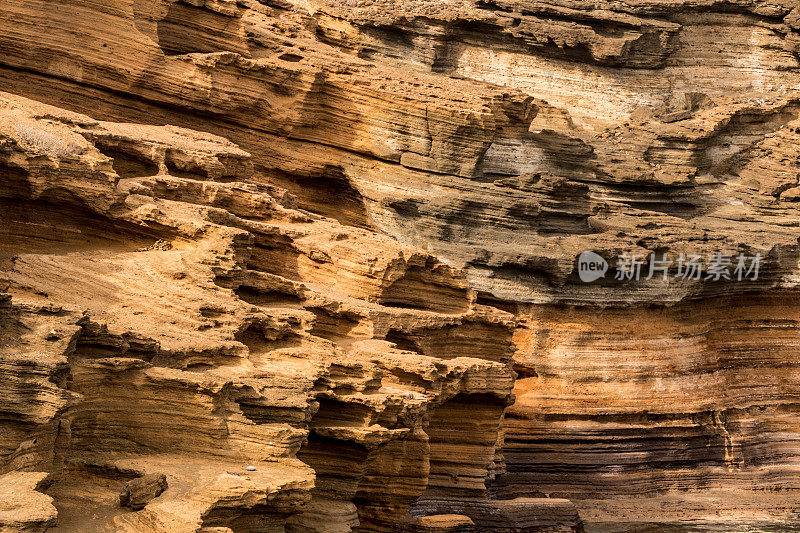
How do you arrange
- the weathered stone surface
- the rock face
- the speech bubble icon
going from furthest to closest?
the speech bubble icon
the rock face
the weathered stone surface

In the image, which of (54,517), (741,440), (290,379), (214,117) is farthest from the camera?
(741,440)

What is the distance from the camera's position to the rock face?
1491cm

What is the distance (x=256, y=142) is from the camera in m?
25.9

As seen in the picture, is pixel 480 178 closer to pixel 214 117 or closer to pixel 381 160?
pixel 381 160

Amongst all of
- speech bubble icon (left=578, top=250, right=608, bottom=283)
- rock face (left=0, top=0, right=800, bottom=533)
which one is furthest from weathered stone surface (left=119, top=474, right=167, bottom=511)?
speech bubble icon (left=578, top=250, right=608, bottom=283)

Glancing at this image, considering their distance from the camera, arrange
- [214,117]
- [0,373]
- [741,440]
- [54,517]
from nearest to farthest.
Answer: [54,517] < [0,373] < [214,117] < [741,440]

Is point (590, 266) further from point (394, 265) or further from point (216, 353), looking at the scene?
point (216, 353)

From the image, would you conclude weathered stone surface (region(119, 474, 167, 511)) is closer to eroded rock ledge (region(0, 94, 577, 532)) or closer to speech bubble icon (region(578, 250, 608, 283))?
eroded rock ledge (region(0, 94, 577, 532))

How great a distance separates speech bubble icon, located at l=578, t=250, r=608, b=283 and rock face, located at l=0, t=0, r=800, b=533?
0.35m

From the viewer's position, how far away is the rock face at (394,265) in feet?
48.9

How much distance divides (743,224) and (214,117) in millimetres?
14902

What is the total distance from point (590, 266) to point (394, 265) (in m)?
8.28

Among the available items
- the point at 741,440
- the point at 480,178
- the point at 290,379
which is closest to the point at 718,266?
the point at 741,440

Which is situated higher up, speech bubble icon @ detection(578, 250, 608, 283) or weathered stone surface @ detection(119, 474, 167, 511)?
speech bubble icon @ detection(578, 250, 608, 283)
